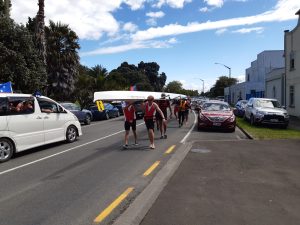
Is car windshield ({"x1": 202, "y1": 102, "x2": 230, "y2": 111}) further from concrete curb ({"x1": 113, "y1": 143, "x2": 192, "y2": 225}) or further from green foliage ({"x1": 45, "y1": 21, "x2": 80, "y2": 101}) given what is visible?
green foliage ({"x1": 45, "y1": 21, "x2": 80, "y2": 101})

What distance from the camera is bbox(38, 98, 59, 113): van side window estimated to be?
12.8m

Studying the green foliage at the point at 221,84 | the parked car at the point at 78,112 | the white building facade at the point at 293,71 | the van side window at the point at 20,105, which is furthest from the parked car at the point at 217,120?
the green foliage at the point at 221,84

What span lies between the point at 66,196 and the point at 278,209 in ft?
11.5

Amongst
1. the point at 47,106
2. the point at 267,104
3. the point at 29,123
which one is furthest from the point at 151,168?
the point at 267,104

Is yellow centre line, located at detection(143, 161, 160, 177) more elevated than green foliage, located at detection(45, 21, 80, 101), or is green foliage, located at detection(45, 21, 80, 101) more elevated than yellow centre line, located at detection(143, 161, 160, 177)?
green foliage, located at detection(45, 21, 80, 101)

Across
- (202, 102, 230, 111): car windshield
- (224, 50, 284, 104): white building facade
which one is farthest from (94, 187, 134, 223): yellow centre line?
(224, 50, 284, 104): white building facade

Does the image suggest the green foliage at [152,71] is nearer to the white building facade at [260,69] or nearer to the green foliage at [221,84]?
the green foliage at [221,84]

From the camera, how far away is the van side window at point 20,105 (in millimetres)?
11391

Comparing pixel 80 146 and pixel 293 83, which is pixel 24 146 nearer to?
pixel 80 146

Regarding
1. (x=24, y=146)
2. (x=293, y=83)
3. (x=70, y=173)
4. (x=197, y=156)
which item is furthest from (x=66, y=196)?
(x=293, y=83)

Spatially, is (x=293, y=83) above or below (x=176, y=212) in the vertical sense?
above

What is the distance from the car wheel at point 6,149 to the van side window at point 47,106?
2019 mm

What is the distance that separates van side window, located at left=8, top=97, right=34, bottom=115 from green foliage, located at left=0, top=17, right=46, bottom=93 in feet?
27.5

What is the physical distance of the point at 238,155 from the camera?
Answer: 10781 millimetres
